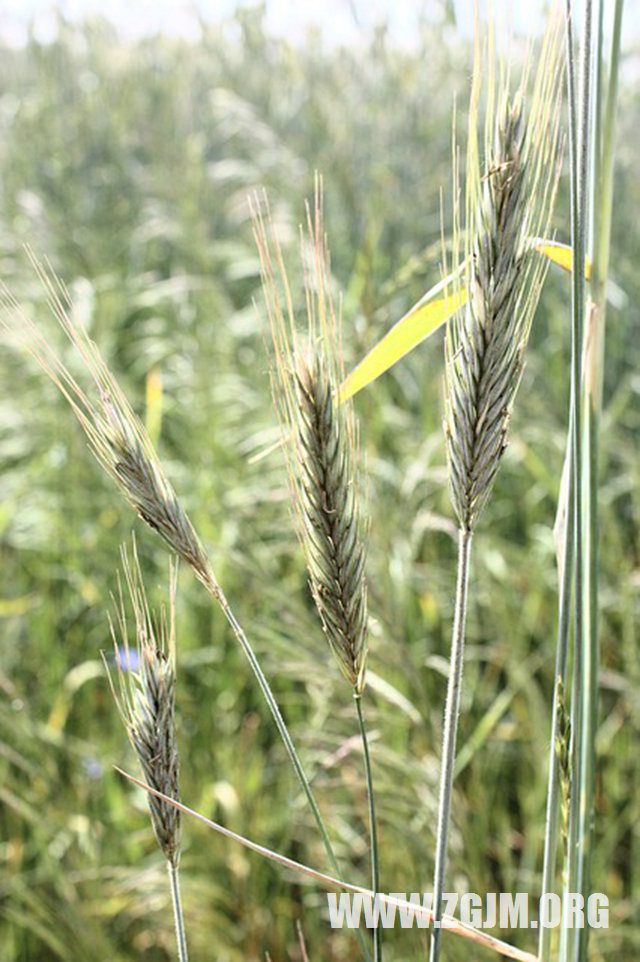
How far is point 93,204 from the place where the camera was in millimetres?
4020

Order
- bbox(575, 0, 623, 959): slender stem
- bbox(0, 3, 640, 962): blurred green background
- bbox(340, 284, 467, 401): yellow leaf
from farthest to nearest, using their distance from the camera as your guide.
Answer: bbox(0, 3, 640, 962): blurred green background
bbox(340, 284, 467, 401): yellow leaf
bbox(575, 0, 623, 959): slender stem

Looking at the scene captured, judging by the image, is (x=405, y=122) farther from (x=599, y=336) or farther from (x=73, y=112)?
(x=599, y=336)

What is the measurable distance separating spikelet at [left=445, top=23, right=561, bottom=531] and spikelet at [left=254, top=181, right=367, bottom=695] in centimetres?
5

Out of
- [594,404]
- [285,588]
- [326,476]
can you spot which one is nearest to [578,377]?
[594,404]

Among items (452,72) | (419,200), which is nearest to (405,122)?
(452,72)

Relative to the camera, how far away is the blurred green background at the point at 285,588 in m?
1.34

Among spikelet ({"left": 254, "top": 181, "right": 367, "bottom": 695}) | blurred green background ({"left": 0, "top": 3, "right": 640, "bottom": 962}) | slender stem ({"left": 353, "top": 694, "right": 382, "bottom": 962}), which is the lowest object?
blurred green background ({"left": 0, "top": 3, "right": 640, "bottom": 962})

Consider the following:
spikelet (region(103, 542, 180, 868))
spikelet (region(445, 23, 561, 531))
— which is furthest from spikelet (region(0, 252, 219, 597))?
spikelet (region(445, 23, 561, 531))

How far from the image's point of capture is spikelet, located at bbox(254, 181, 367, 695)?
54cm

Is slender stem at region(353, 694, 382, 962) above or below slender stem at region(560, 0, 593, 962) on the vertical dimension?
below

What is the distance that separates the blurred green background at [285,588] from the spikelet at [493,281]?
0.05 m

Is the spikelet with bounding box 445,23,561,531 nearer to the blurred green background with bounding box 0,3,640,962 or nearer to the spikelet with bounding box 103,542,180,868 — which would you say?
the blurred green background with bounding box 0,3,640,962

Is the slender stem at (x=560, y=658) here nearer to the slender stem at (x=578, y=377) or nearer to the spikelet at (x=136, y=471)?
the slender stem at (x=578, y=377)

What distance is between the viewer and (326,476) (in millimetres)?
539
